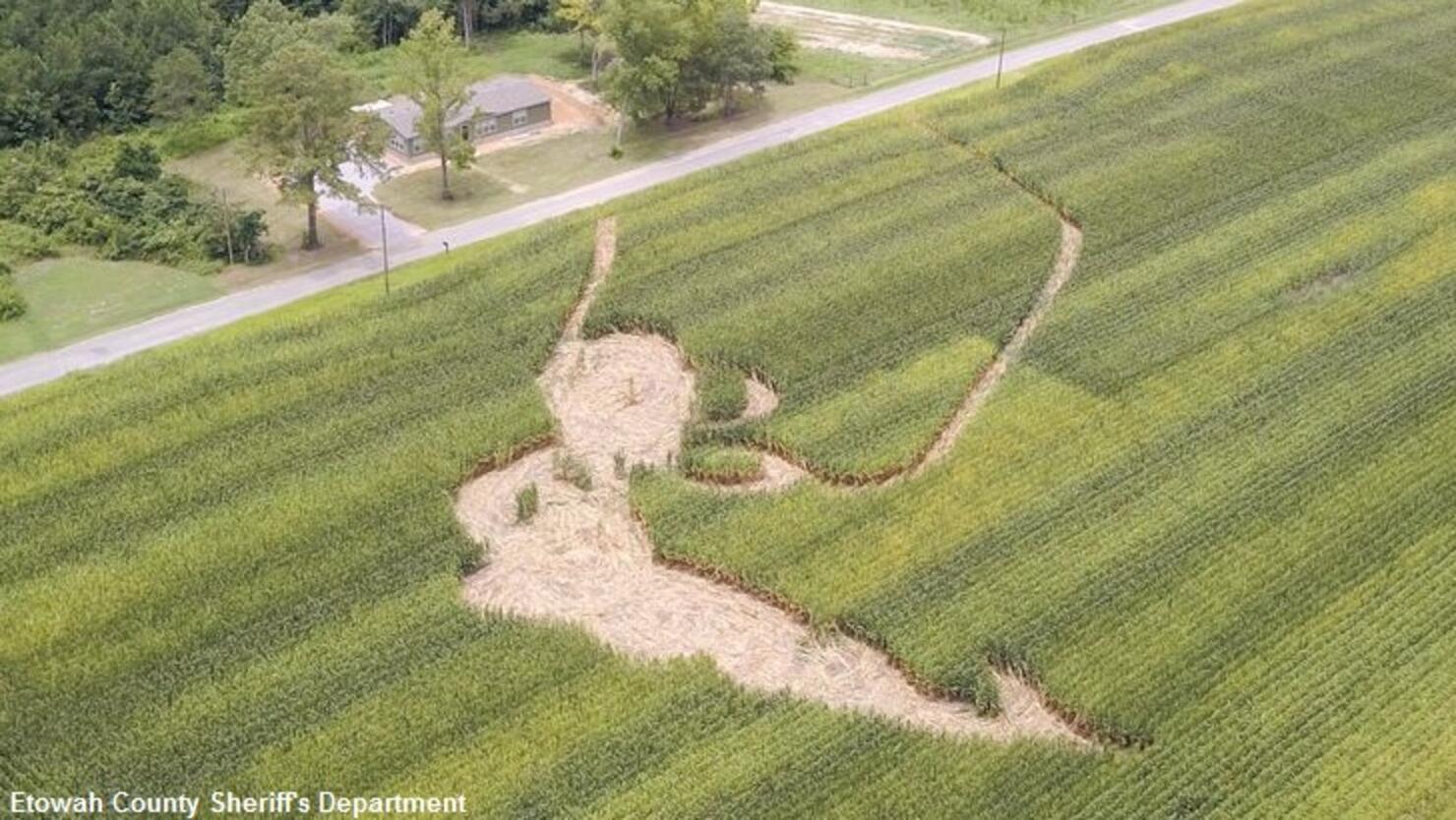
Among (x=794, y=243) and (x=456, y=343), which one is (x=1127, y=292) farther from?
(x=456, y=343)

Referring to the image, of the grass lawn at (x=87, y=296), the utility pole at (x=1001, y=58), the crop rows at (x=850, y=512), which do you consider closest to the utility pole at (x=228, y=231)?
the grass lawn at (x=87, y=296)

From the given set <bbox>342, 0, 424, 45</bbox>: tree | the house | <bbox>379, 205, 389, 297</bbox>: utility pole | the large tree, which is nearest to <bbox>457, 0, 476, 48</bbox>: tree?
<bbox>342, 0, 424, 45</bbox>: tree

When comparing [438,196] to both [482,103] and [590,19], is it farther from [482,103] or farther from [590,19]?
[590,19]

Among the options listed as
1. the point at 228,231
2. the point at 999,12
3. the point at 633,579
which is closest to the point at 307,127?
the point at 228,231

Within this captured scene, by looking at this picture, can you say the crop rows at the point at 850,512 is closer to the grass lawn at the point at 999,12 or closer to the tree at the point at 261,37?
the tree at the point at 261,37

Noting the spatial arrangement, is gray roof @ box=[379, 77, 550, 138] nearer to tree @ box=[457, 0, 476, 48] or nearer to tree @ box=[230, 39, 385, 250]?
tree @ box=[230, 39, 385, 250]

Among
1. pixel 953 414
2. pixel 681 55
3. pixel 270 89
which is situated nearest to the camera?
pixel 953 414

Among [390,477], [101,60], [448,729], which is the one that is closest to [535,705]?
[448,729]

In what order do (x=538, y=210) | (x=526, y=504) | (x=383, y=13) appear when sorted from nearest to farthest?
(x=526, y=504) < (x=538, y=210) < (x=383, y=13)
